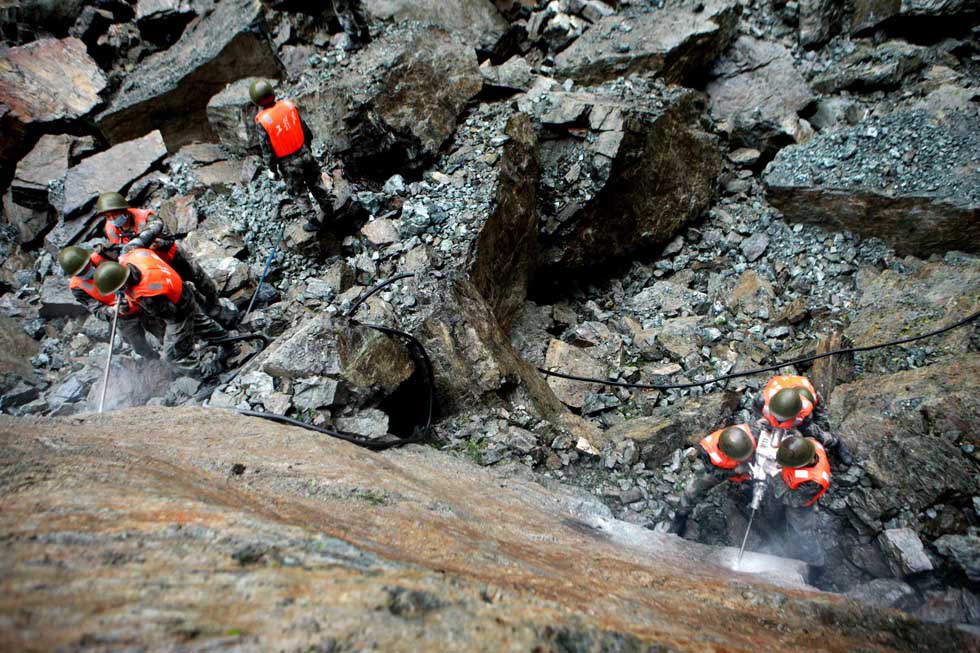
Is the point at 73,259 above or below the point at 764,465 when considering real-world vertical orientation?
above

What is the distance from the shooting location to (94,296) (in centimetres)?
444

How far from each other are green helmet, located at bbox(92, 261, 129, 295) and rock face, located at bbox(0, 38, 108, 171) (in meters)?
6.06

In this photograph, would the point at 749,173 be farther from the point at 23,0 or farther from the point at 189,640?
the point at 23,0

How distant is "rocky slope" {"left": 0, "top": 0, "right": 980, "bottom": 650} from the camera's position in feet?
10.2

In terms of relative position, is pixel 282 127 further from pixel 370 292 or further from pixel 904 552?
pixel 904 552

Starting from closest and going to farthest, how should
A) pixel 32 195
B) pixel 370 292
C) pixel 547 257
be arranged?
pixel 370 292
pixel 547 257
pixel 32 195

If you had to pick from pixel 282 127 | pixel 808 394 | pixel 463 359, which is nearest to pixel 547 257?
pixel 463 359

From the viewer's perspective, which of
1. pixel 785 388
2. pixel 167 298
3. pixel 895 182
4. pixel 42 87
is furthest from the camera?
pixel 42 87

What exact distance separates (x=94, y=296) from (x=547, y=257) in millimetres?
5141

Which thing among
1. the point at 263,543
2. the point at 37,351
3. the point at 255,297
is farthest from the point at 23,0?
the point at 263,543

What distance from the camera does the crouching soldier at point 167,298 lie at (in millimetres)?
4188

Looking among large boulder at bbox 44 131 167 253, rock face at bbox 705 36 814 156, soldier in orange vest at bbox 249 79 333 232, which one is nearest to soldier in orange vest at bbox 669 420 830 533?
soldier in orange vest at bbox 249 79 333 232

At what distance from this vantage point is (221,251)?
6242 millimetres

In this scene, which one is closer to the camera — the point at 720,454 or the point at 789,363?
the point at 720,454
